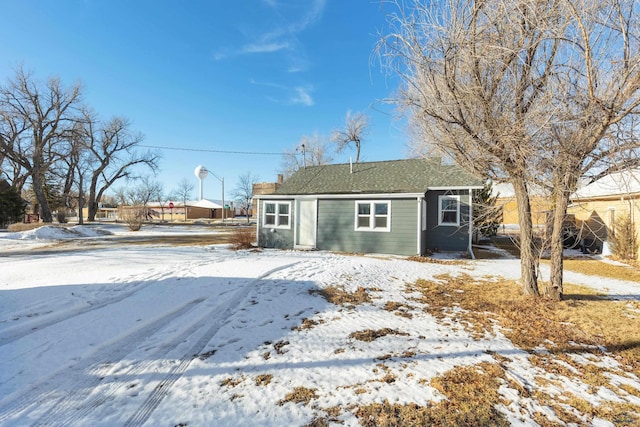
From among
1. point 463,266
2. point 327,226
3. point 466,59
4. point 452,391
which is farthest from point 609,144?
point 327,226

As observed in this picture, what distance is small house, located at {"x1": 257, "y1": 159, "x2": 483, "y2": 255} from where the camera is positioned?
11500mm

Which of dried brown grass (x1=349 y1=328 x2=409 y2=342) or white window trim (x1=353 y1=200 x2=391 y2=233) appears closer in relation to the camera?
dried brown grass (x1=349 y1=328 x2=409 y2=342)

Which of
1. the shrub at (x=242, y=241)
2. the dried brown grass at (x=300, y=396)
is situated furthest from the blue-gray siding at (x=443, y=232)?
the dried brown grass at (x=300, y=396)

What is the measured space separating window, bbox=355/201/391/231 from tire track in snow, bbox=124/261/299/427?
731 cm

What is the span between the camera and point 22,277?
6.61 meters

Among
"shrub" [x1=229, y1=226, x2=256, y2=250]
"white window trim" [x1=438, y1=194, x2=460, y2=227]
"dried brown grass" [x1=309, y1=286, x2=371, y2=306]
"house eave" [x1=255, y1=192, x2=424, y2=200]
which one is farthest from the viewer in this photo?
"shrub" [x1=229, y1=226, x2=256, y2=250]

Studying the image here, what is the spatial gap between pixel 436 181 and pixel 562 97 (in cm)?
837

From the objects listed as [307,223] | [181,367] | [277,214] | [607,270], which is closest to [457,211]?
[607,270]

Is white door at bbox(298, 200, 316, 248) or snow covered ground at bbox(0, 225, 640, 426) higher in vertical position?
white door at bbox(298, 200, 316, 248)

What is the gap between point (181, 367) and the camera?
3.16 metres

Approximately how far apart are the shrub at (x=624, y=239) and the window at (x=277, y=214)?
14.1 metres

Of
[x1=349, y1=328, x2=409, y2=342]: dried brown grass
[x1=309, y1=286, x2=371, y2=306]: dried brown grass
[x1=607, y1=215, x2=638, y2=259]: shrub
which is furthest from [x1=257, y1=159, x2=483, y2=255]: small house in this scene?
[x1=349, y1=328, x2=409, y2=342]: dried brown grass

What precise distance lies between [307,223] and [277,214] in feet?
5.45

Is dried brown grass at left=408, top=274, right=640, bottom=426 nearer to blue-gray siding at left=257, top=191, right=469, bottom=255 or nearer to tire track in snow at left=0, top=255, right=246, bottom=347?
blue-gray siding at left=257, top=191, right=469, bottom=255
